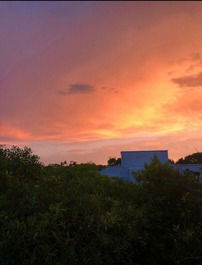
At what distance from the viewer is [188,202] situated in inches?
334

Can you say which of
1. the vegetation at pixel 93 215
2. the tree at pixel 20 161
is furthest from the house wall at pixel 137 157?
the tree at pixel 20 161

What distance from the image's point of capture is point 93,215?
273 inches

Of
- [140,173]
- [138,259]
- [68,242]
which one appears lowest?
[138,259]

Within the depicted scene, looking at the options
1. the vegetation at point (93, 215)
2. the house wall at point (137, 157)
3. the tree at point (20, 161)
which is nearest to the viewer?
the vegetation at point (93, 215)

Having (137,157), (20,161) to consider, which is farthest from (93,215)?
(137,157)

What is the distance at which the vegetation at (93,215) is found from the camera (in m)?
6.39

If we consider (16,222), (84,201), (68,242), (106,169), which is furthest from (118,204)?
(106,169)

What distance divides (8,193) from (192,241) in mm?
3444

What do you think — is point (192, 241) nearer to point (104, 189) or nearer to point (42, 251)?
point (104, 189)

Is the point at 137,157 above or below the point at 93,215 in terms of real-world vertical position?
above

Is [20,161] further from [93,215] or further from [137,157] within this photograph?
[137,157]

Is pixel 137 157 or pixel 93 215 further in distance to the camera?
pixel 137 157

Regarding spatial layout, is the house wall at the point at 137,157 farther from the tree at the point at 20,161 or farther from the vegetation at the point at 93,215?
the tree at the point at 20,161

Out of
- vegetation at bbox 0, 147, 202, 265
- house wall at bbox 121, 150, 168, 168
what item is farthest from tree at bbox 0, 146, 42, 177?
house wall at bbox 121, 150, 168, 168
